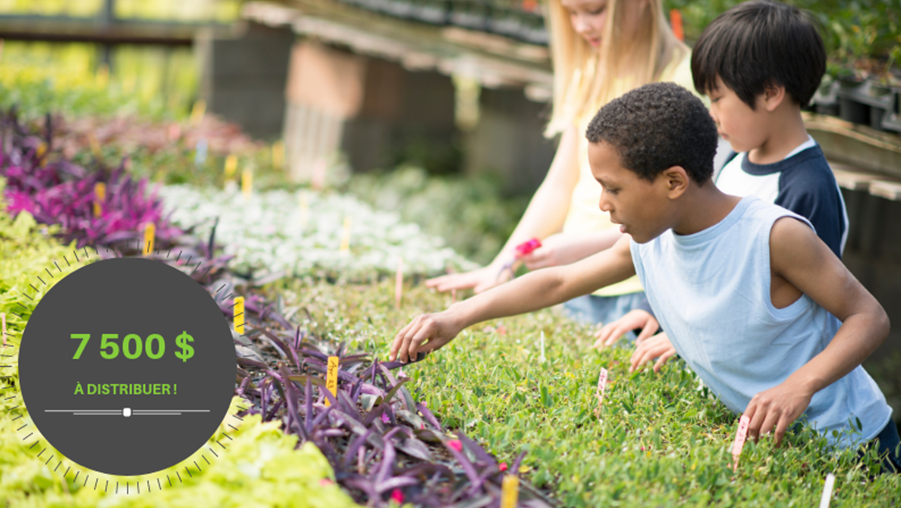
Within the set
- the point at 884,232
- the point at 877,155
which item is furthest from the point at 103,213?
the point at 884,232

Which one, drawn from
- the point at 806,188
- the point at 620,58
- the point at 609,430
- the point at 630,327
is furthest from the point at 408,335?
the point at 620,58

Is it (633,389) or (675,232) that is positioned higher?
(675,232)

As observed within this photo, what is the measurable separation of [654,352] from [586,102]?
1.00 metres

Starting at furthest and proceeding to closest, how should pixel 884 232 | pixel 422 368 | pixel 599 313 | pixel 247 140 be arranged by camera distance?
pixel 247 140 < pixel 884 232 < pixel 599 313 < pixel 422 368

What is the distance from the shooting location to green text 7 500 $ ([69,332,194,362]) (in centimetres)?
153

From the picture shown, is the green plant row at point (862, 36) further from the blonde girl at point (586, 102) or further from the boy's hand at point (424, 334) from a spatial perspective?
the boy's hand at point (424, 334)

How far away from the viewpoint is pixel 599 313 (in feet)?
9.41

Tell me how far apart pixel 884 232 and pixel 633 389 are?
230 centimetres

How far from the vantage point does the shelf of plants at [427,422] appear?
1465mm

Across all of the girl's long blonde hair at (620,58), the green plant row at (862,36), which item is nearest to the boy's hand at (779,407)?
the girl's long blonde hair at (620,58)

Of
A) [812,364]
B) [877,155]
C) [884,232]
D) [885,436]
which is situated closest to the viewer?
[812,364]

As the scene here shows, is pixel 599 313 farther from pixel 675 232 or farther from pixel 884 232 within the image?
pixel 884 232

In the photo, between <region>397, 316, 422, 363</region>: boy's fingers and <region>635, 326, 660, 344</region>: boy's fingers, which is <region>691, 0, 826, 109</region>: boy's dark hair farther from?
<region>397, 316, 422, 363</region>: boy's fingers

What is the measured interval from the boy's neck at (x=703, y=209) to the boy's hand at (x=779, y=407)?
1.38ft
